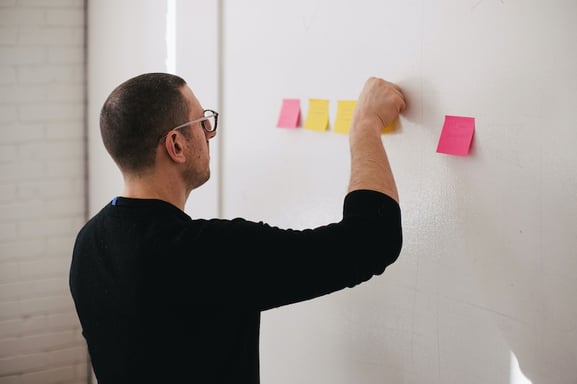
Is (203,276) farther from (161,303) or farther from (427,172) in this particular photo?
(427,172)

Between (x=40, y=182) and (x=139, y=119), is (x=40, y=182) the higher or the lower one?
the lower one

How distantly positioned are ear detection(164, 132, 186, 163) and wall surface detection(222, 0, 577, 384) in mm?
440

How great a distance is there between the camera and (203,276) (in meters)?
1.26

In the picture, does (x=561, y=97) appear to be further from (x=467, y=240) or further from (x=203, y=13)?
(x=203, y=13)

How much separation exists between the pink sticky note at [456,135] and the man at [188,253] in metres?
0.13

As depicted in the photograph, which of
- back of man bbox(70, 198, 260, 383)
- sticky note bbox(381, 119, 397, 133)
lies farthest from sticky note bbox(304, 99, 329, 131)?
back of man bbox(70, 198, 260, 383)

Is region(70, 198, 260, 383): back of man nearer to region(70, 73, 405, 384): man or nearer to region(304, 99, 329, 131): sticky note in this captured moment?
region(70, 73, 405, 384): man

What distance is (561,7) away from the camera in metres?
1.16

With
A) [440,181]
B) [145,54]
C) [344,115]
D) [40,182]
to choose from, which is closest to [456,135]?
[440,181]

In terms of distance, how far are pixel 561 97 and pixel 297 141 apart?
2.65 ft

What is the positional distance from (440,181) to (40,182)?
7.48 ft

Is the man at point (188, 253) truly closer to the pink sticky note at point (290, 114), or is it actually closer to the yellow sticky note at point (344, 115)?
the yellow sticky note at point (344, 115)

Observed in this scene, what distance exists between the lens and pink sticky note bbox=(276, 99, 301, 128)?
1.81 meters

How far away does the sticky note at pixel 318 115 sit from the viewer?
171 cm
